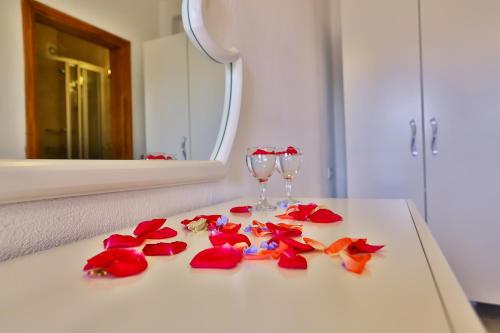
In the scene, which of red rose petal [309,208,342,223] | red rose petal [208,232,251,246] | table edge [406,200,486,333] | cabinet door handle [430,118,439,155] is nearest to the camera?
table edge [406,200,486,333]

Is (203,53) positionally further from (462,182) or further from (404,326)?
(462,182)

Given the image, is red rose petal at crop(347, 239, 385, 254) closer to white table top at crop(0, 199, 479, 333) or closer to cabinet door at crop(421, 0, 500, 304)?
white table top at crop(0, 199, 479, 333)

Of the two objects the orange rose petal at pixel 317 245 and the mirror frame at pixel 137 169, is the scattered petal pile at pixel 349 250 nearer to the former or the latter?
the orange rose petal at pixel 317 245

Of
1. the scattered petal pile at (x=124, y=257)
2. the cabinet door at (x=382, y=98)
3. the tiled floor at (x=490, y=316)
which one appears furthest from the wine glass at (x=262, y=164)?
the tiled floor at (x=490, y=316)

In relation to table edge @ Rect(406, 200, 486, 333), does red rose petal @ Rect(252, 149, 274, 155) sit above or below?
above

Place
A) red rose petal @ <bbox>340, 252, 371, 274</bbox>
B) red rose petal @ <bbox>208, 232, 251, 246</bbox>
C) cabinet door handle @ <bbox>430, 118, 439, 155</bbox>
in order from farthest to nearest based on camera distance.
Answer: cabinet door handle @ <bbox>430, 118, 439, 155</bbox>
red rose petal @ <bbox>208, 232, 251, 246</bbox>
red rose petal @ <bbox>340, 252, 371, 274</bbox>

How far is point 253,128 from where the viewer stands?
1.14 meters

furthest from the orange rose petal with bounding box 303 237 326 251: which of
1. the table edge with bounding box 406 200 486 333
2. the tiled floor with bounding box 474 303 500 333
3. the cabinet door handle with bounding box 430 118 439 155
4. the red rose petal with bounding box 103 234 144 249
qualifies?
the tiled floor with bounding box 474 303 500 333

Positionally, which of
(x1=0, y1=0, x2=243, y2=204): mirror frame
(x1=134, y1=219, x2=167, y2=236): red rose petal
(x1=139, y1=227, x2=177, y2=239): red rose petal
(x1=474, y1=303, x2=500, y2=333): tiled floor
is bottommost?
(x1=474, y1=303, x2=500, y2=333): tiled floor

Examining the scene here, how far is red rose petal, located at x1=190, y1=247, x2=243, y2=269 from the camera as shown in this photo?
0.35 metres

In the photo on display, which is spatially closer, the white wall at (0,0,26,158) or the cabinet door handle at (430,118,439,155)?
the white wall at (0,0,26,158)

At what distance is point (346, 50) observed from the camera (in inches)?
76.2

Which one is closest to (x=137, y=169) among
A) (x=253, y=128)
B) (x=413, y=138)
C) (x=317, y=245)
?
(x=317, y=245)

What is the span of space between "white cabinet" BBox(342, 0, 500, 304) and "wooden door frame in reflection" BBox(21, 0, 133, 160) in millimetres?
1569
